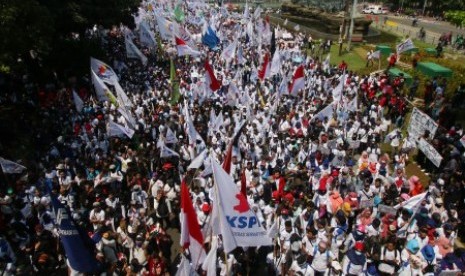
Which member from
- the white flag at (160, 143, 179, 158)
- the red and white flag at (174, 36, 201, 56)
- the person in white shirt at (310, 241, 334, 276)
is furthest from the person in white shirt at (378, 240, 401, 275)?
the red and white flag at (174, 36, 201, 56)

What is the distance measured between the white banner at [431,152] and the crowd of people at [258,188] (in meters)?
0.26

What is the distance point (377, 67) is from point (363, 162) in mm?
17501

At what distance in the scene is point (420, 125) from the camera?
13359 millimetres

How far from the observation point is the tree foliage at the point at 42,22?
50.2 feet

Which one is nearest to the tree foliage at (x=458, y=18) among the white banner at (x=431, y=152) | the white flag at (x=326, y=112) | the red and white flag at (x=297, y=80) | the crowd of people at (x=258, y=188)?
the crowd of people at (x=258, y=188)

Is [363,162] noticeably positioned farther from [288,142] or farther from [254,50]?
[254,50]

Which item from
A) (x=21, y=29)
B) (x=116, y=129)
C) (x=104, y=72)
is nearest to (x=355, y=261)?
(x=116, y=129)

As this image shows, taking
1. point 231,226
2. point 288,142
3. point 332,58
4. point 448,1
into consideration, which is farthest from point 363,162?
point 448,1

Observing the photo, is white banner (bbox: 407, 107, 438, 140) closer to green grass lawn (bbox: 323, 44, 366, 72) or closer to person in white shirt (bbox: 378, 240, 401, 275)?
person in white shirt (bbox: 378, 240, 401, 275)

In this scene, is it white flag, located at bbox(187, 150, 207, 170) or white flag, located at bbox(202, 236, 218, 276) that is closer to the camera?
white flag, located at bbox(202, 236, 218, 276)

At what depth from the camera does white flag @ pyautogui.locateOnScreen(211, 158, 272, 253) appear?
683cm

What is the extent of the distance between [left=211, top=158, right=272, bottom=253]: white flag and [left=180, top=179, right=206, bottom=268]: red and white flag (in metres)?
0.47

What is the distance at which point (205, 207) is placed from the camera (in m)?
9.63

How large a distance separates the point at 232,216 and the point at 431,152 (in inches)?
318
